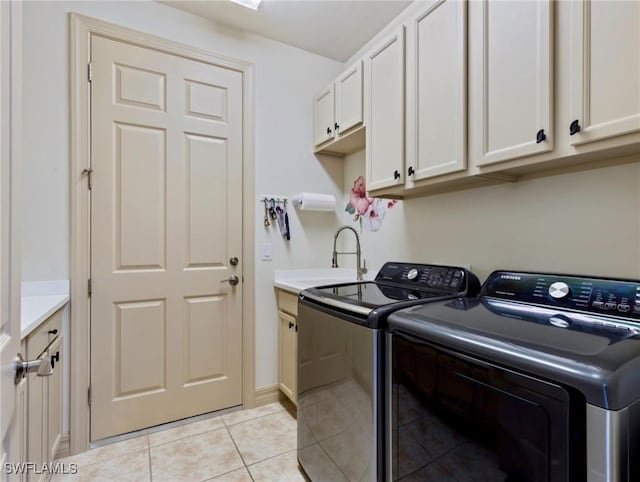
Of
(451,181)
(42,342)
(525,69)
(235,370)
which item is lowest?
(235,370)

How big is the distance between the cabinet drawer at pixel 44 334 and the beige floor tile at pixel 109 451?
698mm

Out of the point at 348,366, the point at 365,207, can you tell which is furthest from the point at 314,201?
the point at 348,366

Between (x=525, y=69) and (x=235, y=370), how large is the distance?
2.31 meters

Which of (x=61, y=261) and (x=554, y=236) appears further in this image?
(x=61, y=261)

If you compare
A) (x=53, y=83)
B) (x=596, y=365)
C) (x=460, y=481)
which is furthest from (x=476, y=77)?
(x=53, y=83)

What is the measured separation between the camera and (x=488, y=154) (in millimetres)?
1336

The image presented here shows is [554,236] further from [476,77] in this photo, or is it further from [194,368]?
[194,368]

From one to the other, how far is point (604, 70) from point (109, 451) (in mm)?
2801

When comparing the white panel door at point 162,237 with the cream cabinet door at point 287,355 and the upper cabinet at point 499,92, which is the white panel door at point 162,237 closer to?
the cream cabinet door at point 287,355

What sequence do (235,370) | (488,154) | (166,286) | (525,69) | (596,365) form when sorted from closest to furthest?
(596,365) < (525,69) < (488,154) < (166,286) < (235,370)

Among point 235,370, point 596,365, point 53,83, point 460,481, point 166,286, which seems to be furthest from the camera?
point 235,370

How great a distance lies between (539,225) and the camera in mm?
1455

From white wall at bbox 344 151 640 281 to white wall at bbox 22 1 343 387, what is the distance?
2.74 ft

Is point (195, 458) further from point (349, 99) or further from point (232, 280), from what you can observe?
point (349, 99)
